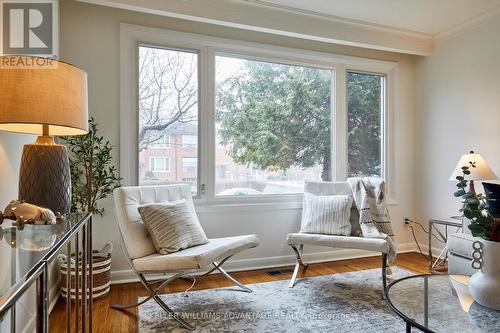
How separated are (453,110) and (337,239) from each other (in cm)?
217

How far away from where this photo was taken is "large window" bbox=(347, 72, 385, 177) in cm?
395

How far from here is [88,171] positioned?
8.63ft

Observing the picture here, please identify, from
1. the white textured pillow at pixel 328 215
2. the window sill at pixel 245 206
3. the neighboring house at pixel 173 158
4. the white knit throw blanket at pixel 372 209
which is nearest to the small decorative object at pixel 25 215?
the neighboring house at pixel 173 158

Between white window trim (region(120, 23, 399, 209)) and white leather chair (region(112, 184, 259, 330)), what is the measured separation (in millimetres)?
480

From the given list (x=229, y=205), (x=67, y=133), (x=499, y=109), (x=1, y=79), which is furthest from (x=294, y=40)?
(x=1, y=79)

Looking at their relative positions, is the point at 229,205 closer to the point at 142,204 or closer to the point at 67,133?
the point at 142,204

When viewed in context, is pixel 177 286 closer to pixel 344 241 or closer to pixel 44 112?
pixel 344 241

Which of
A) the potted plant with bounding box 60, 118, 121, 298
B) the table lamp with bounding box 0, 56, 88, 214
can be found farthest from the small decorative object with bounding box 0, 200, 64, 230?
the potted plant with bounding box 60, 118, 121, 298

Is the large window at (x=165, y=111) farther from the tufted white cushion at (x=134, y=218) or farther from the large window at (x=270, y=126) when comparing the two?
the tufted white cushion at (x=134, y=218)

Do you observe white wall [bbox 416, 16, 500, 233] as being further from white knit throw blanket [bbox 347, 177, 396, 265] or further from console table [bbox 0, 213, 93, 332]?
console table [bbox 0, 213, 93, 332]

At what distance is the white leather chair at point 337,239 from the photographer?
8.91 feet

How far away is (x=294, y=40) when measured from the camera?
3592 mm

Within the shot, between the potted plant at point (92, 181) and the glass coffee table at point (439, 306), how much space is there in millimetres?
2109

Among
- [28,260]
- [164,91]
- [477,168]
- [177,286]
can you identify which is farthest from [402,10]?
[28,260]
